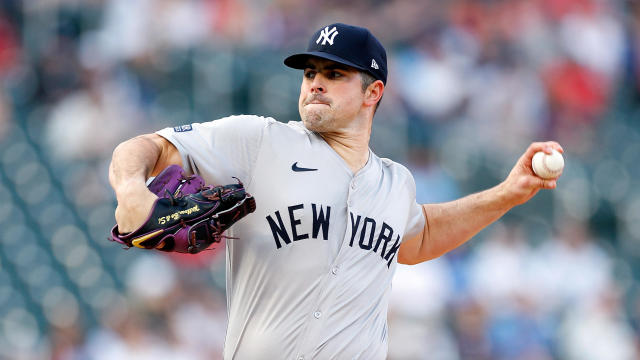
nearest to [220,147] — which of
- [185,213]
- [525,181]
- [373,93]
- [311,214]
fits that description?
[311,214]

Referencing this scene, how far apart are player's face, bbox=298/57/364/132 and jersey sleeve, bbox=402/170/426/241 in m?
0.40

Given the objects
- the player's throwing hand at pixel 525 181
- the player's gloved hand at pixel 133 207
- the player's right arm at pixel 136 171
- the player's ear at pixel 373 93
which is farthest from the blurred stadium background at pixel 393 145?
the player's gloved hand at pixel 133 207

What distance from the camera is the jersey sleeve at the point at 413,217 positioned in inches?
134

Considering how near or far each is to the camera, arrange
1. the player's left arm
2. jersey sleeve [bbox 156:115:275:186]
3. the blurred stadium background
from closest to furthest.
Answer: jersey sleeve [bbox 156:115:275:186]
the player's left arm
the blurred stadium background

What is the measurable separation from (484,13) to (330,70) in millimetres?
5786

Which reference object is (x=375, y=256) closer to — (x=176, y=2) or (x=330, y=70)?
(x=330, y=70)

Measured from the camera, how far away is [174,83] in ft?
26.8

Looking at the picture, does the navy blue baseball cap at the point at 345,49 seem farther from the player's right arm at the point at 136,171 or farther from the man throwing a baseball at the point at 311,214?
the player's right arm at the point at 136,171

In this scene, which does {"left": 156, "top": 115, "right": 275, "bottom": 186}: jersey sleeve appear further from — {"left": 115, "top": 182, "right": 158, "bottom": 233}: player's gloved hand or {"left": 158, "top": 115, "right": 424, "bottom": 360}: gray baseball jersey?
{"left": 115, "top": 182, "right": 158, "bottom": 233}: player's gloved hand

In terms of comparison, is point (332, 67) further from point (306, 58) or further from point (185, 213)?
point (185, 213)

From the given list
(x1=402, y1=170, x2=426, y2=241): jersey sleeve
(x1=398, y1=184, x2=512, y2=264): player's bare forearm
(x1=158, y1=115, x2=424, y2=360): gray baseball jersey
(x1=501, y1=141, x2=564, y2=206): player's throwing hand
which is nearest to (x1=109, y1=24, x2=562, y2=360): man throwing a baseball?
(x1=158, y1=115, x2=424, y2=360): gray baseball jersey

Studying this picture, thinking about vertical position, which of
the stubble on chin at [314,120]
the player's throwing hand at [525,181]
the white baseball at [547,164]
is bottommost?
the player's throwing hand at [525,181]

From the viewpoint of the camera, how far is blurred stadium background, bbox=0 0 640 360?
22.7 feet

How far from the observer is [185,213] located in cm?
246
